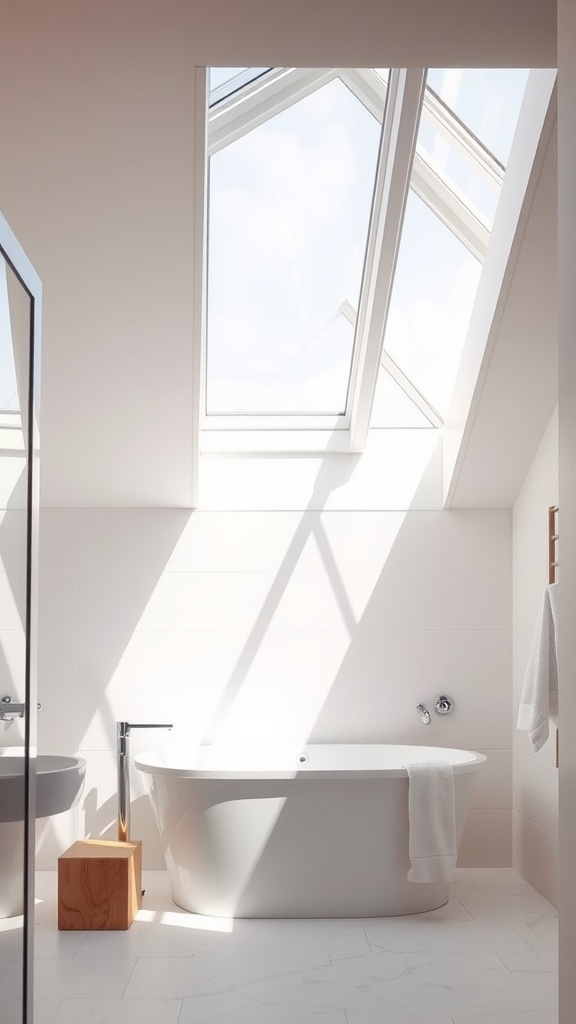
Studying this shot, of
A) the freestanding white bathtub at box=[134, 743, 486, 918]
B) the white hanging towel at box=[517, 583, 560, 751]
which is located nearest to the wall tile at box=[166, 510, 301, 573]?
the freestanding white bathtub at box=[134, 743, 486, 918]

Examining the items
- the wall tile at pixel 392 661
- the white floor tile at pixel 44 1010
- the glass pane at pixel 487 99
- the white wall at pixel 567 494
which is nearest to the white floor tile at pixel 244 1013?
the white floor tile at pixel 44 1010

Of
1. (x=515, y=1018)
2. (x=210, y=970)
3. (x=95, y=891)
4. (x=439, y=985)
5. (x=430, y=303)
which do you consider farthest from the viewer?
(x=430, y=303)

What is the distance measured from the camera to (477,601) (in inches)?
208

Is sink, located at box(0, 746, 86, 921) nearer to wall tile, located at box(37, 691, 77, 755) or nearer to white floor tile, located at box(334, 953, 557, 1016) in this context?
white floor tile, located at box(334, 953, 557, 1016)

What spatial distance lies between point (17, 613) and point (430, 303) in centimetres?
330

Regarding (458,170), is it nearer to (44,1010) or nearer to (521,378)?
(521,378)

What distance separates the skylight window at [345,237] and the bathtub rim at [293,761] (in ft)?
5.25

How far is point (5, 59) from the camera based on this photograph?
2988 millimetres

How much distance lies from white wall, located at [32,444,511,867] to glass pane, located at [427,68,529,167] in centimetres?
188

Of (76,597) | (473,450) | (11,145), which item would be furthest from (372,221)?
(76,597)

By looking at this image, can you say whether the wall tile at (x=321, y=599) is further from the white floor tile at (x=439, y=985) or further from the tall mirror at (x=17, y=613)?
the tall mirror at (x=17, y=613)

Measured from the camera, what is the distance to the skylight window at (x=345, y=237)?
3865 mm

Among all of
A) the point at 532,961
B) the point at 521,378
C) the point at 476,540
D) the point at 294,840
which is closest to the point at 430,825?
the point at 294,840

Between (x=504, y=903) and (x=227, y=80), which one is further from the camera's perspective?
(x=504, y=903)
